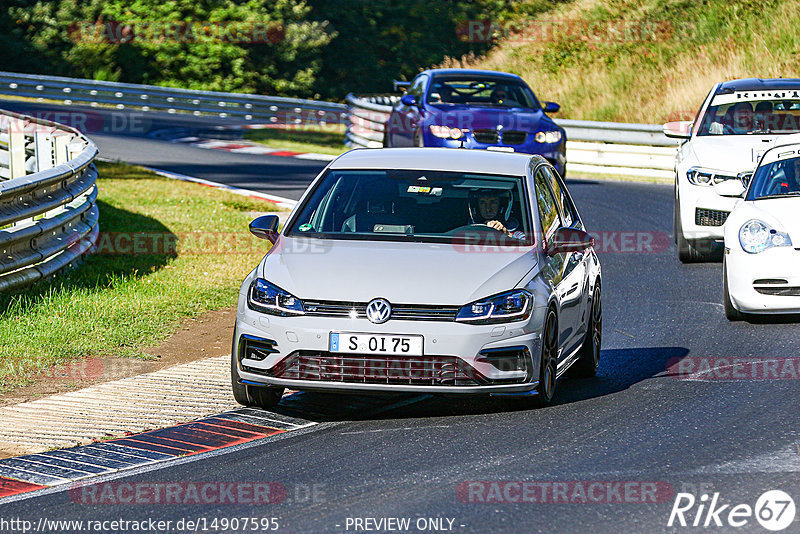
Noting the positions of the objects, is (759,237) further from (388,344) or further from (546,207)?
(388,344)

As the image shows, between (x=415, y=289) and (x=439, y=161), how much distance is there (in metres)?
1.68

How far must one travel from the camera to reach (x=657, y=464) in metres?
6.84

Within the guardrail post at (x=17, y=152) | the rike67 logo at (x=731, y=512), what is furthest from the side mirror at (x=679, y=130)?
the rike67 logo at (x=731, y=512)

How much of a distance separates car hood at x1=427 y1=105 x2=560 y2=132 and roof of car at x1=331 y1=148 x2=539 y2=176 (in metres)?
9.40

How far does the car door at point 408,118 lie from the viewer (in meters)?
19.5

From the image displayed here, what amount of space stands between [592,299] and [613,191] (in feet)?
40.4

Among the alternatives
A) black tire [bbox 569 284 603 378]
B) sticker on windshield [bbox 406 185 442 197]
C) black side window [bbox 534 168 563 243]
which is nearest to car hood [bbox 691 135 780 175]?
black tire [bbox 569 284 603 378]

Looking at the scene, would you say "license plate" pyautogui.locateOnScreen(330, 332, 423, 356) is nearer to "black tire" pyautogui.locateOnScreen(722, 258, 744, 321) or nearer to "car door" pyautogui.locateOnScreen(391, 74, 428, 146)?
"black tire" pyautogui.locateOnScreen(722, 258, 744, 321)

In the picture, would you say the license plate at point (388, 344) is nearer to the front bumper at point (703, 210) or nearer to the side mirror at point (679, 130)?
the front bumper at point (703, 210)

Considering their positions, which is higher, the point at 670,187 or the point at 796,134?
the point at 796,134

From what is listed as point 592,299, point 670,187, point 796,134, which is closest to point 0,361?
point 592,299

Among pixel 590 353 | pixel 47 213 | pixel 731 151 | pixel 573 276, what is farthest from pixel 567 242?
pixel 47 213

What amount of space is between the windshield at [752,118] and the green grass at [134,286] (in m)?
5.23

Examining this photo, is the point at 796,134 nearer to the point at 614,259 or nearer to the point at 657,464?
the point at 614,259
